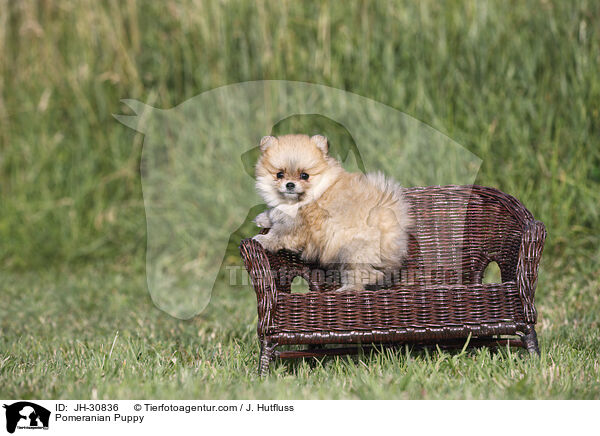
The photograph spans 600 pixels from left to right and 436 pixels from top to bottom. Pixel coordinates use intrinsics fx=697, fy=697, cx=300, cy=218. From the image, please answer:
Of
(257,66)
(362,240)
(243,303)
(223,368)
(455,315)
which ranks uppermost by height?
(257,66)

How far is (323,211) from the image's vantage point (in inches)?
127

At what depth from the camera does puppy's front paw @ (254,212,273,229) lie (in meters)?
3.38

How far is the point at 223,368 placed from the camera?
3109 mm

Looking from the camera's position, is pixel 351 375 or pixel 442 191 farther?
pixel 442 191

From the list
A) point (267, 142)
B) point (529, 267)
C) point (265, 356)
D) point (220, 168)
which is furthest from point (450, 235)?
point (220, 168)

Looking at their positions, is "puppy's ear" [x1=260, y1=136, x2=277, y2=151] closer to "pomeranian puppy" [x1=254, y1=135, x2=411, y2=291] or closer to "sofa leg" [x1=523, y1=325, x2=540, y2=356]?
"pomeranian puppy" [x1=254, y1=135, x2=411, y2=291]

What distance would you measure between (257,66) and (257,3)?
56 centimetres

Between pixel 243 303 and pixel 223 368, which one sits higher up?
pixel 223 368

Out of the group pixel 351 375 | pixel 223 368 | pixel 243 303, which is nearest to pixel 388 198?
pixel 351 375

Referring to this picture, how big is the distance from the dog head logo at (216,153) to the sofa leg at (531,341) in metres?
1.81
